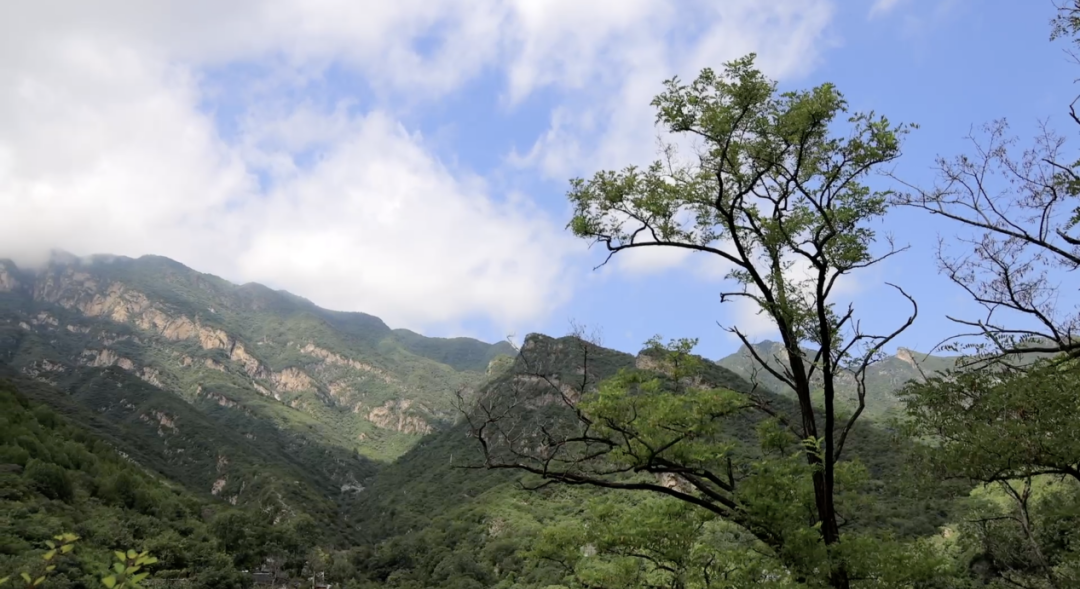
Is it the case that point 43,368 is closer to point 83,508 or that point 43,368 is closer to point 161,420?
point 161,420

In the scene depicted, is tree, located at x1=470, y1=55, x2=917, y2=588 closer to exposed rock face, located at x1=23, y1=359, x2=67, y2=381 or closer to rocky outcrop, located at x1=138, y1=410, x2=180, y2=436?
rocky outcrop, located at x1=138, y1=410, x2=180, y2=436

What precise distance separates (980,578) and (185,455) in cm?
15044

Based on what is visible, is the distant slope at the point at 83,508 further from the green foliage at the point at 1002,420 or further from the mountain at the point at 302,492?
the green foliage at the point at 1002,420

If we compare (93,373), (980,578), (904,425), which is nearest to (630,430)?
(904,425)

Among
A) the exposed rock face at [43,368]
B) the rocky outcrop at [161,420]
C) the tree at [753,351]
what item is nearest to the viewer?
the tree at [753,351]

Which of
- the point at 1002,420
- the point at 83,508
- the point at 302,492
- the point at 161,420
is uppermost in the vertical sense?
the point at 1002,420

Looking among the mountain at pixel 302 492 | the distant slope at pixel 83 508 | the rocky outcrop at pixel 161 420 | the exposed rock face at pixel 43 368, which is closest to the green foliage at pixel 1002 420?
the mountain at pixel 302 492

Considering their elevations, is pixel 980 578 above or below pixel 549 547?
below

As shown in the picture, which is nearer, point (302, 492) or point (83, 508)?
point (83, 508)

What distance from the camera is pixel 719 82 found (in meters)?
7.67

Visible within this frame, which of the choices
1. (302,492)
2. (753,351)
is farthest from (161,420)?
(753,351)

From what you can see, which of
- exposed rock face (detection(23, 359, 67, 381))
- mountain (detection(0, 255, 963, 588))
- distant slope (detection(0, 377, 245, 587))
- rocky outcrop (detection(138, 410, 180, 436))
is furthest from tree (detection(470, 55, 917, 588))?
exposed rock face (detection(23, 359, 67, 381))

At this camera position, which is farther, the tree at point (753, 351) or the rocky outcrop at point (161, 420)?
the rocky outcrop at point (161, 420)

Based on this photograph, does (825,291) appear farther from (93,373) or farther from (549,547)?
(93,373)
